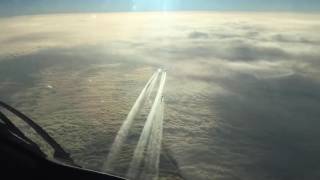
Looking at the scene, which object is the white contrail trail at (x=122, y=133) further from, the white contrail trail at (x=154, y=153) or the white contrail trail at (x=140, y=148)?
the white contrail trail at (x=154, y=153)

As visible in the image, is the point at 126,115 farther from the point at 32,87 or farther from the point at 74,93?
the point at 32,87

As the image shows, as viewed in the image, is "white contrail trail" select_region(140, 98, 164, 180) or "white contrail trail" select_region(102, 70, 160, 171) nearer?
"white contrail trail" select_region(140, 98, 164, 180)

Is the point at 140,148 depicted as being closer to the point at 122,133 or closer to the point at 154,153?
the point at 154,153

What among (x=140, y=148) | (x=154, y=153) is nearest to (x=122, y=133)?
(x=140, y=148)

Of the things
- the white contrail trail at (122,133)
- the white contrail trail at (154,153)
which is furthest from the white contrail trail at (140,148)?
the white contrail trail at (122,133)

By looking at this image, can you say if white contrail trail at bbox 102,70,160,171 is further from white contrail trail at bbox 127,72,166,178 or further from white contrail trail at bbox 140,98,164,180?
white contrail trail at bbox 140,98,164,180

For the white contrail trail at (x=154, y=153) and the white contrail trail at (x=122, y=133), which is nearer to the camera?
the white contrail trail at (x=154, y=153)

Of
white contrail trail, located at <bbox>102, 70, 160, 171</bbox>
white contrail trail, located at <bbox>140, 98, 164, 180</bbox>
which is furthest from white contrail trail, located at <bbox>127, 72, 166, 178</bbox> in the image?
white contrail trail, located at <bbox>102, 70, 160, 171</bbox>

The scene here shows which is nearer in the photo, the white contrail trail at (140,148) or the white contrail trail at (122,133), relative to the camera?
the white contrail trail at (140,148)

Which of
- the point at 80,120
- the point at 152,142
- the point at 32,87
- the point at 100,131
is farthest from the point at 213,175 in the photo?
the point at 32,87
